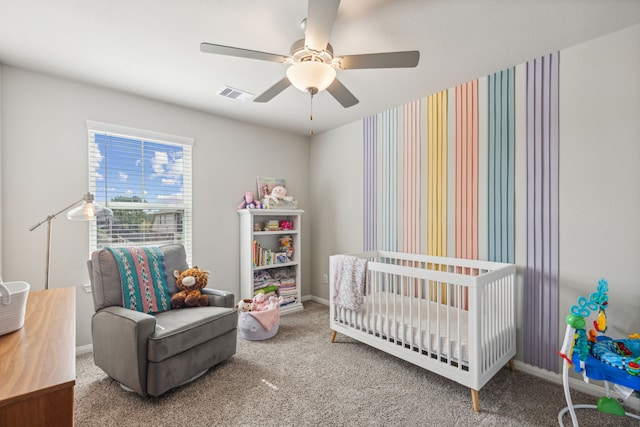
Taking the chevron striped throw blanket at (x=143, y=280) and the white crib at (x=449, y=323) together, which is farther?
the chevron striped throw blanket at (x=143, y=280)

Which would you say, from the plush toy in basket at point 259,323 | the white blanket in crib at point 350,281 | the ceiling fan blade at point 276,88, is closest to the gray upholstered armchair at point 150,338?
the plush toy in basket at point 259,323

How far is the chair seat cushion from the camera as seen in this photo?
6.23ft

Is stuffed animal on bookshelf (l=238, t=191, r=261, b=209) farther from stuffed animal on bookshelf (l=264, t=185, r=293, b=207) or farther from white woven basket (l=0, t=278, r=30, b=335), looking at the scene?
white woven basket (l=0, t=278, r=30, b=335)

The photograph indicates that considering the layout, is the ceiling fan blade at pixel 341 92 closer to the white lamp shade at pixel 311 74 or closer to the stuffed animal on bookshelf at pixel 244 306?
the white lamp shade at pixel 311 74

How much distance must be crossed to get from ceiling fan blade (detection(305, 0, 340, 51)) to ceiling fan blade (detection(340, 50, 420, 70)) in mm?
178

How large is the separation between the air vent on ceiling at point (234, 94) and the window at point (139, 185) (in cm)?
75

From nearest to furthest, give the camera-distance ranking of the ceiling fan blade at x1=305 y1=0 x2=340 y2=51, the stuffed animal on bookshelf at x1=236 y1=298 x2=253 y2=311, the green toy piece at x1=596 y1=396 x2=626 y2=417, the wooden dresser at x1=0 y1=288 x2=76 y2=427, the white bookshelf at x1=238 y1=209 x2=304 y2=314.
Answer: the wooden dresser at x1=0 y1=288 x2=76 y2=427
the ceiling fan blade at x1=305 y1=0 x2=340 y2=51
the green toy piece at x1=596 y1=396 x2=626 y2=417
the stuffed animal on bookshelf at x1=236 y1=298 x2=253 y2=311
the white bookshelf at x1=238 y1=209 x2=304 y2=314

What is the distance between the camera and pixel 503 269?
212 cm

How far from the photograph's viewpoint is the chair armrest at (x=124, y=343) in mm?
1868

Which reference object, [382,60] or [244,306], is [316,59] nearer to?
[382,60]

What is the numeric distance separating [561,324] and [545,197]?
90 cm

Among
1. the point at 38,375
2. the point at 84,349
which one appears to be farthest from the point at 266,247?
the point at 38,375

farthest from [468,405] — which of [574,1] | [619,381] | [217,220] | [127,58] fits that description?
[127,58]

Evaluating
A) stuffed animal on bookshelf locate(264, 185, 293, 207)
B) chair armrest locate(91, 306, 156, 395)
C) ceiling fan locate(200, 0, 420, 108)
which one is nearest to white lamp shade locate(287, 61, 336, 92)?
ceiling fan locate(200, 0, 420, 108)
